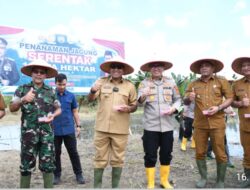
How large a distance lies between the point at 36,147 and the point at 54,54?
481 centimetres

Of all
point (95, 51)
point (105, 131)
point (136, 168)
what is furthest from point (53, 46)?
point (105, 131)

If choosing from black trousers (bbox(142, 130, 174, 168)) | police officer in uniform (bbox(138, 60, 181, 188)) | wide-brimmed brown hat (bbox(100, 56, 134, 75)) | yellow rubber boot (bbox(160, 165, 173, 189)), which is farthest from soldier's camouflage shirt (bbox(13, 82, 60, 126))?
yellow rubber boot (bbox(160, 165, 173, 189))

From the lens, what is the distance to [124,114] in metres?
4.38

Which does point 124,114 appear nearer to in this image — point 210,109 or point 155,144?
point 155,144

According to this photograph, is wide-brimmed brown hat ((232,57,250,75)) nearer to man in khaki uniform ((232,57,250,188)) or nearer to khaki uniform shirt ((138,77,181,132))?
man in khaki uniform ((232,57,250,188))

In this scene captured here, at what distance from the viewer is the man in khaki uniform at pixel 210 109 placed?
4.59 metres

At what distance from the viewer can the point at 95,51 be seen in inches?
352

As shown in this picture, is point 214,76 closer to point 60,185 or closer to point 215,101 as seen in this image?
point 215,101

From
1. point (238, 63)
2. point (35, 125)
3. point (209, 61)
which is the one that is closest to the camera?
point (35, 125)

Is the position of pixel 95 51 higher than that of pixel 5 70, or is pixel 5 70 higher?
pixel 95 51

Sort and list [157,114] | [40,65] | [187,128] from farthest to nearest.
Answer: [187,128], [157,114], [40,65]

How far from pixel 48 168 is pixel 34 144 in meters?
0.34

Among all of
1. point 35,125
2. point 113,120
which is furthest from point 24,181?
point 113,120

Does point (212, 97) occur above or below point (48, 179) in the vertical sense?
above
